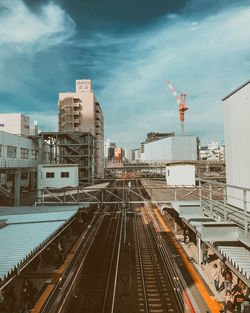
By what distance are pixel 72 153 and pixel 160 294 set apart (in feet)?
110

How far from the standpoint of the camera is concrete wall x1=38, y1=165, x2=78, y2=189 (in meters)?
30.0

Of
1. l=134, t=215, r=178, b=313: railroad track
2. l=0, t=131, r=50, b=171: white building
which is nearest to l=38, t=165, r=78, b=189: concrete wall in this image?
l=0, t=131, r=50, b=171: white building

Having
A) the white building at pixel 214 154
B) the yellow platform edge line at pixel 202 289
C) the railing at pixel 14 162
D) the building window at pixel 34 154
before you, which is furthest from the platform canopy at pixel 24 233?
the white building at pixel 214 154

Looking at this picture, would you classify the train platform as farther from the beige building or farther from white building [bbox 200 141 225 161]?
white building [bbox 200 141 225 161]

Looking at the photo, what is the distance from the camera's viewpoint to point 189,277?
10102 millimetres

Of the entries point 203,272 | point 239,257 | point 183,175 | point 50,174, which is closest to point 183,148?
point 183,175

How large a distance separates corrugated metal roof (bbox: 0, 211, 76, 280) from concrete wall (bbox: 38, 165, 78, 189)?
675 inches

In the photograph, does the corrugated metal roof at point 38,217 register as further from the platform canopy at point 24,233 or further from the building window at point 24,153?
the building window at point 24,153

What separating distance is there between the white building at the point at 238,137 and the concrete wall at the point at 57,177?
2384 centimetres

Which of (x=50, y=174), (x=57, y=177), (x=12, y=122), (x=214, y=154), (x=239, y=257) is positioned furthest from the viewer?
(x=214, y=154)

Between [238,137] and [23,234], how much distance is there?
36.2 ft

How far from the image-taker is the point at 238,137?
9.28m

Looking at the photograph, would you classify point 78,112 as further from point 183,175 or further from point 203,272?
point 203,272

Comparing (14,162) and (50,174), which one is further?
(50,174)
